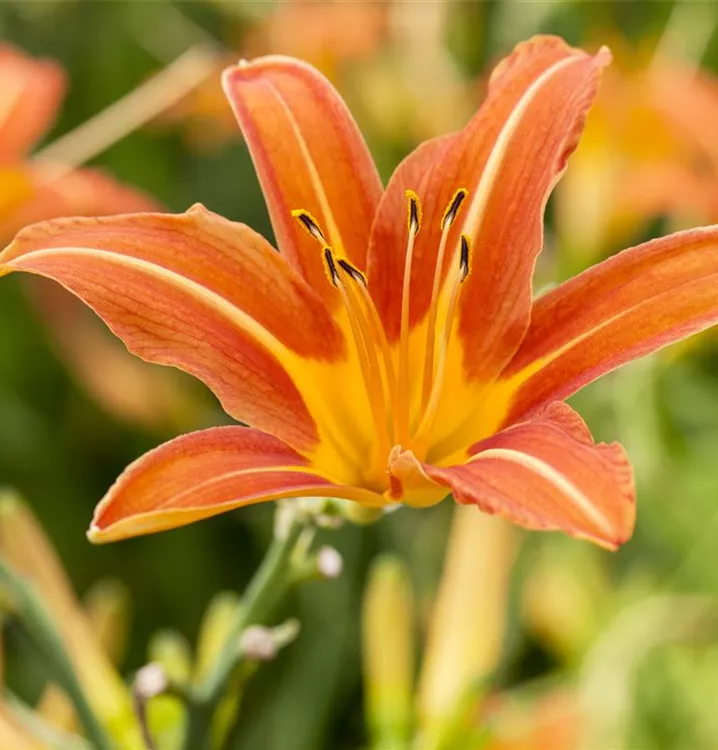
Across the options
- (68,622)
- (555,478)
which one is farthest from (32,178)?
(555,478)

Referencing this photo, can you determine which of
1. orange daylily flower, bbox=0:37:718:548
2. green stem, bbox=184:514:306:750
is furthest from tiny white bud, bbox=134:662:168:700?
orange daylily flower, bbox=0:37:718:548

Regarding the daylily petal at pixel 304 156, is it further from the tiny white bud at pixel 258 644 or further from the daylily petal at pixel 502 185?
the tiny white bud at pixel 258 644

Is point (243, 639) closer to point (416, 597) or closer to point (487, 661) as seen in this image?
point (487, 661)

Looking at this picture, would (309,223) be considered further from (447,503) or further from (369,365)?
(447,503)

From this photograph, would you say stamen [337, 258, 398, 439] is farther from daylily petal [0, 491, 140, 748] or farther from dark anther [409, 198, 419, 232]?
daylily petal [0, 491, 140, 748]

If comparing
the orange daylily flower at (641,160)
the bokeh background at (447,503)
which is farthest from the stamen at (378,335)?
the orange daylily flower at (641,160)

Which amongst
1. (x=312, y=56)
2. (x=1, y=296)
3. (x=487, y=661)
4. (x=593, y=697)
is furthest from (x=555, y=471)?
(x=1, y=296)
